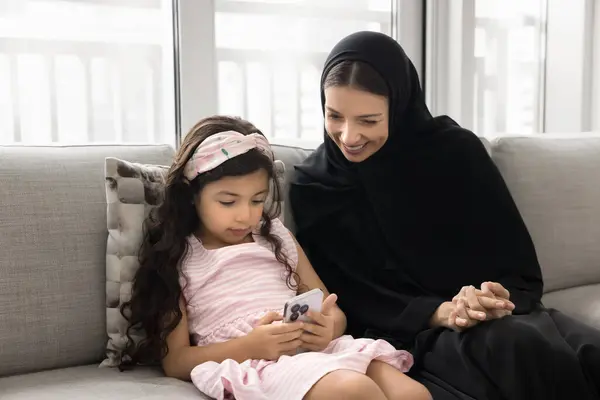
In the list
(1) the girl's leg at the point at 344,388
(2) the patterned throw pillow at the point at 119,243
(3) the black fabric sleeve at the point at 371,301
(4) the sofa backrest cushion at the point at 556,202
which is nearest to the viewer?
(1) the girl's leg at the point at 344,388

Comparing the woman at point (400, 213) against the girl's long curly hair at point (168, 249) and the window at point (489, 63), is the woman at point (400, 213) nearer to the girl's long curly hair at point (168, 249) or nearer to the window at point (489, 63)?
the girl's long curly hair at point (168, 249)

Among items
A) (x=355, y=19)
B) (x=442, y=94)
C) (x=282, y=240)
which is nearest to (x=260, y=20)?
(x=355, y=19)

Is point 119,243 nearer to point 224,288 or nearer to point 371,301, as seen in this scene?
point 224,288

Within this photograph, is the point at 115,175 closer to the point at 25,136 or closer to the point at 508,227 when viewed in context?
the point at 25,136

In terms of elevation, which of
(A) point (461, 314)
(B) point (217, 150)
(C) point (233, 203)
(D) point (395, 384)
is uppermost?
(B) point (217, 150)

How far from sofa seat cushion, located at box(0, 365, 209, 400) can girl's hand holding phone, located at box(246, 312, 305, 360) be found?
0.45ft

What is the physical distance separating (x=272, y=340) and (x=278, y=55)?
135 centimetres

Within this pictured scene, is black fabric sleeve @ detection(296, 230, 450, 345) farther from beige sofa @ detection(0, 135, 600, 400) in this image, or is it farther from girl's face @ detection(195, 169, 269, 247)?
beige sofa @ detection(0, 135, 600, 400)

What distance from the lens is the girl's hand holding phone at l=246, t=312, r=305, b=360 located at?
143 cm

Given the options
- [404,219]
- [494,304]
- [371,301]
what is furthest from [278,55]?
[494,304]

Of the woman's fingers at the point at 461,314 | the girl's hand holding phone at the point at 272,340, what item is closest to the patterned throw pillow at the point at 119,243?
the girl's hand holding phone at the point at 272,340

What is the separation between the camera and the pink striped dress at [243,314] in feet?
4.50

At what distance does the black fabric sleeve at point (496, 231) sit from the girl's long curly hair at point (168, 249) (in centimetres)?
47

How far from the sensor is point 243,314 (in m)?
1.55
